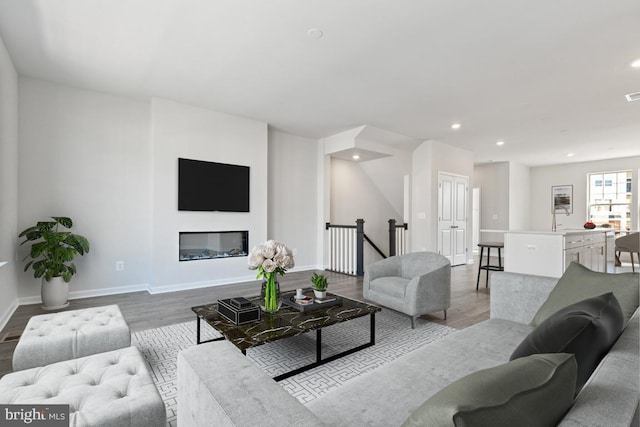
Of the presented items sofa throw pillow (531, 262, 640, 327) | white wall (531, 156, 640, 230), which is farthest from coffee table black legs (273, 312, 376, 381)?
white wall (531, 156, 640, 230)

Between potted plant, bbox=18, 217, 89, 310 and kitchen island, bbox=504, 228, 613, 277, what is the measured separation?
5.75 metres

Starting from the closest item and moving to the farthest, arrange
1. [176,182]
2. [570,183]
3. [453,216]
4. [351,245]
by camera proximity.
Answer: [176,182] → [351,245] → [453,216] → [570,183]

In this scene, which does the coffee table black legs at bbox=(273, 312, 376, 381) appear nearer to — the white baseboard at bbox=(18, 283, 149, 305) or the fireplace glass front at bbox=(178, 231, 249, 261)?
the fireplace glass front at bbox=(178, 231, 249, 261)

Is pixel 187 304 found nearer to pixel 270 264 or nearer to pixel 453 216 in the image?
pixel 270 264

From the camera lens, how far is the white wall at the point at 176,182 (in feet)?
14.4

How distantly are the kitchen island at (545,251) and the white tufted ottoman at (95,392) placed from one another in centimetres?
471

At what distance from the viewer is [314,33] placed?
2750mm

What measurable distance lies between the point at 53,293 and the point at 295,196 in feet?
12.9

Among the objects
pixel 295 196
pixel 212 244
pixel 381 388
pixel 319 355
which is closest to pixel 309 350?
pixel 319 355

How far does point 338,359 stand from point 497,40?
3.10 meters

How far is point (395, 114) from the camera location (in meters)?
4.91

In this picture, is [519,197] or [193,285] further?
[519,197]

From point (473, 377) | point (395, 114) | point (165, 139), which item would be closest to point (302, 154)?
point (395, 114)

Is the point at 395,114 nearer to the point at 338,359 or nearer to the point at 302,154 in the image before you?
the point at 302,154
